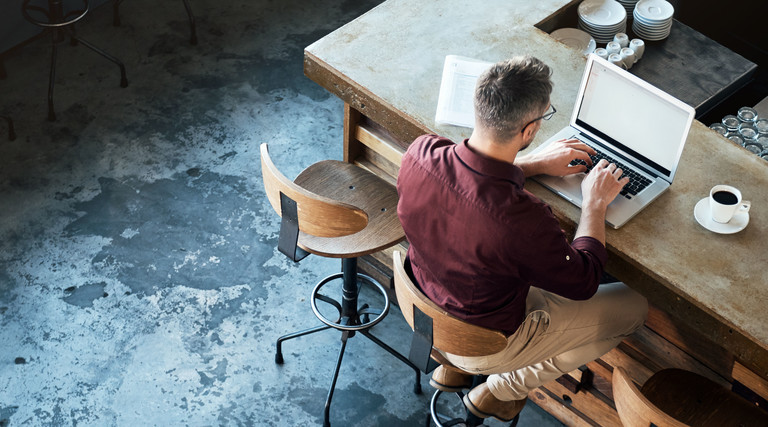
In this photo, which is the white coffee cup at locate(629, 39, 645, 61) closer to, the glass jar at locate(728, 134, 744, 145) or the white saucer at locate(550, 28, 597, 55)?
the white saucer at locate(550, 28, 597, 55)

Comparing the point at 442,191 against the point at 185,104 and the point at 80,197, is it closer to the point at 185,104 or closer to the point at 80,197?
the point at 80,197

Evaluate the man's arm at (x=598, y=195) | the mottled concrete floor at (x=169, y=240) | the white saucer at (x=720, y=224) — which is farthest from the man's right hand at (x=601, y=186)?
the mottled concrete floor at (x=169, y=240)

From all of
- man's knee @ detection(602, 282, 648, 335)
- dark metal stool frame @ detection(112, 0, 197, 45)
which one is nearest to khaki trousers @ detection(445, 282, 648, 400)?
man's knee @ detection(602, 282, 648, 335)

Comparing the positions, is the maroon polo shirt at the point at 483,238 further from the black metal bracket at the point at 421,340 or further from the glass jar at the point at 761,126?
the glass jar at the point at 761,126

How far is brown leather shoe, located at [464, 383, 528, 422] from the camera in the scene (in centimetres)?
260

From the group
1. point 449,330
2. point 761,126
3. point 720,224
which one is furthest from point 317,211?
point 761,126

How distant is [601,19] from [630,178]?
1.02 meters

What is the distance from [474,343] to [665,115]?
83 cm

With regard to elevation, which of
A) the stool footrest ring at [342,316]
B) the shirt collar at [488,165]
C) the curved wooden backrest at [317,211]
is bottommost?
the stool footrest ring at [342,316]

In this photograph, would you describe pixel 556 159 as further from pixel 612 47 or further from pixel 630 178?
pixel 612 47

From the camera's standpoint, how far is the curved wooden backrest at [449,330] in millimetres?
2125

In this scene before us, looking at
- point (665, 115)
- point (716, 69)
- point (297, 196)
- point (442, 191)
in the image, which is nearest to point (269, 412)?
point (297, 196)

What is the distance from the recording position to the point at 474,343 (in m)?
2.17

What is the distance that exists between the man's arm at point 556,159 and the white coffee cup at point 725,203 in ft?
1.17
